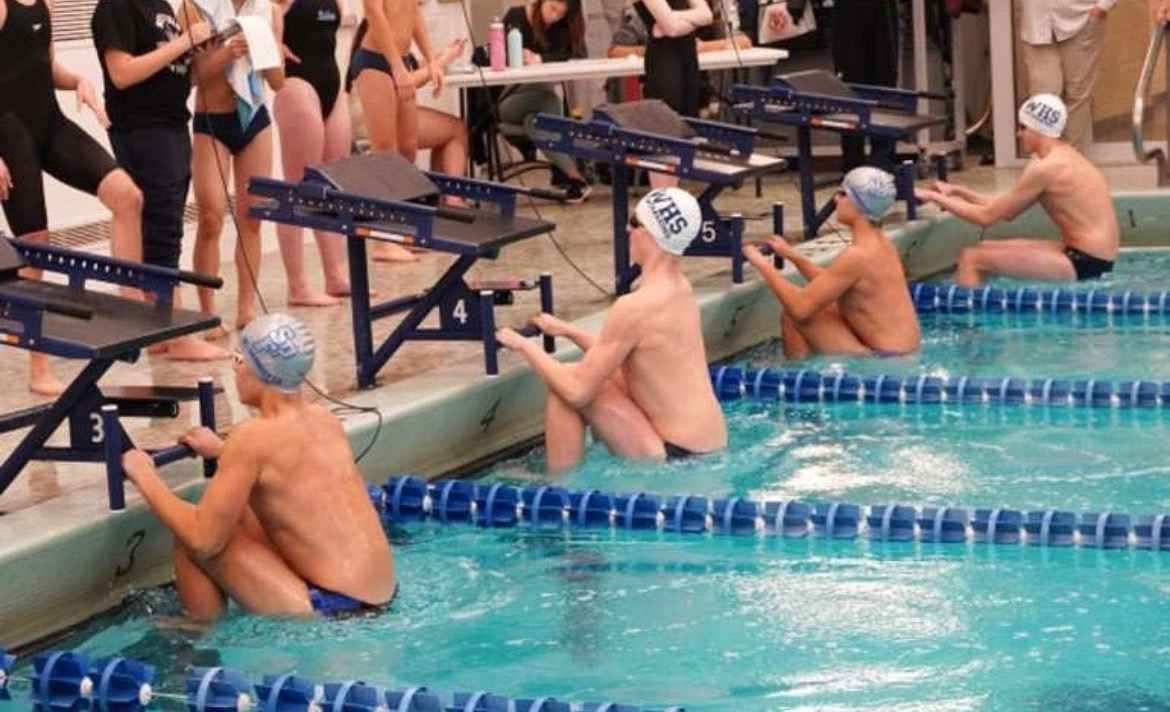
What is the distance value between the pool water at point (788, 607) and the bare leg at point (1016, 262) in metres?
2.88

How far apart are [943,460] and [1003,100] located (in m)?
6.89

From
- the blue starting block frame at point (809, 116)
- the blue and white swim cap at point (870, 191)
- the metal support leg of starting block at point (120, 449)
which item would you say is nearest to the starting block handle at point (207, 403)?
the metal support leg of starting block at point (120, 449)

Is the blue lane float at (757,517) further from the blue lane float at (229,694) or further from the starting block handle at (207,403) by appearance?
the blue lane float at (229,694)

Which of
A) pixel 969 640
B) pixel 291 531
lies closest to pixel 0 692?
pixel 291 531

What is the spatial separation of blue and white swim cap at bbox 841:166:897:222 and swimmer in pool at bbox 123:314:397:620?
11.7ft

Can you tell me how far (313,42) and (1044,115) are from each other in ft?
11.2

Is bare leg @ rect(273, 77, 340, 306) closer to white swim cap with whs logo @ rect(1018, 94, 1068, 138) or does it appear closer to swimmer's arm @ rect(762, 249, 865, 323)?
swimmer's arm @ rect(762, 249, 865, 323)

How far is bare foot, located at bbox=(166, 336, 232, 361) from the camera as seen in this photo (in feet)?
28.8

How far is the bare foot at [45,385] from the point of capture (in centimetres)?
802

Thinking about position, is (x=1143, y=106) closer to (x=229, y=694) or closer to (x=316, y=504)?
(x=316, y=504)

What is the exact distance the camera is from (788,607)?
21.1ft

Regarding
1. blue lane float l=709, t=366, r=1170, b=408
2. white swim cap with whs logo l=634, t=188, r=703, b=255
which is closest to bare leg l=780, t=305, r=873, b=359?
blue lane float l=709, t=366, r=1170, b=408

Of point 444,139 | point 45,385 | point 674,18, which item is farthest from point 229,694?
point 674,18

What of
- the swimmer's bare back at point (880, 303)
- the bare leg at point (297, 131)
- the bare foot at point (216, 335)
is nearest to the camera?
the bare foot at point (216, 335)
